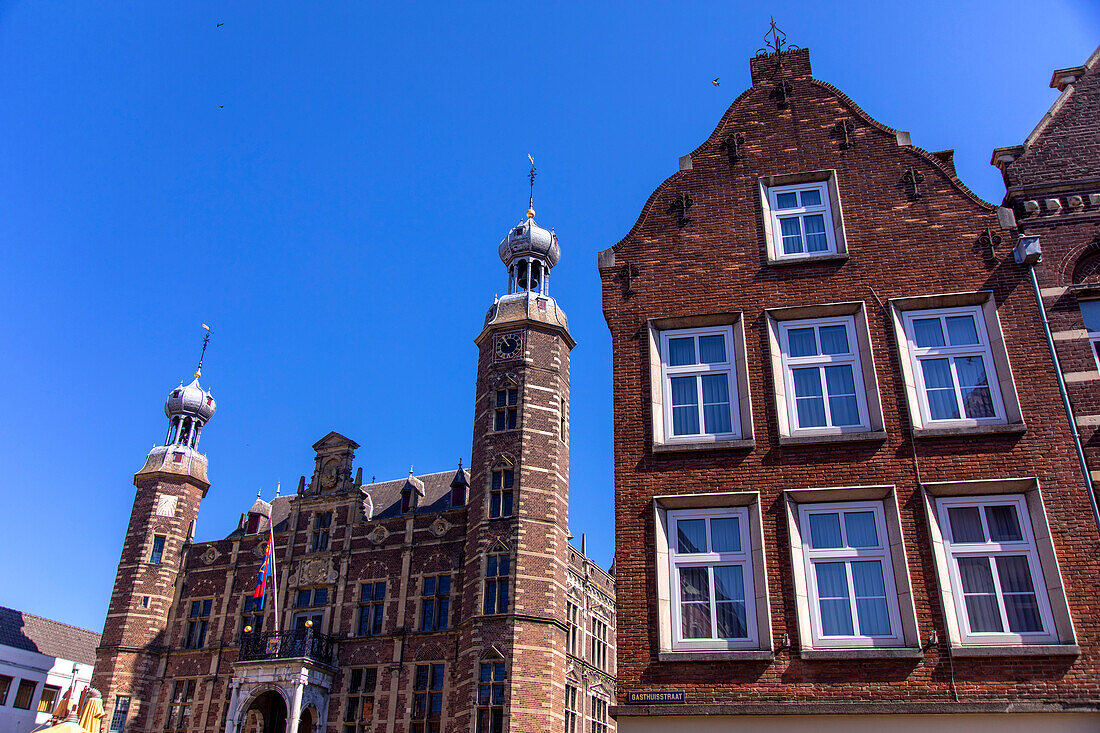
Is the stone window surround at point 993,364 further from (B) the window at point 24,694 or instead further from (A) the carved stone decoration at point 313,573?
(B) the window at point 24,694

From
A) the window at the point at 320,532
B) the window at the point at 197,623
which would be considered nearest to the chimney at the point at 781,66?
the window at the point at 320,532

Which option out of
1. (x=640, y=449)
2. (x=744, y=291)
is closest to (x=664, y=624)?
(x=640, y=449)

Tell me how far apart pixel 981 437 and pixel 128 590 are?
3869cm

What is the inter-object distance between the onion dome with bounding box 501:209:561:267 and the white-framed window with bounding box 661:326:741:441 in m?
24.8

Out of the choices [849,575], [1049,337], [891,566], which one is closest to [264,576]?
[849,575]

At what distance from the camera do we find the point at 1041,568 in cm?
1059

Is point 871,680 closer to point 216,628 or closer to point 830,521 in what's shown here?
point 830,521

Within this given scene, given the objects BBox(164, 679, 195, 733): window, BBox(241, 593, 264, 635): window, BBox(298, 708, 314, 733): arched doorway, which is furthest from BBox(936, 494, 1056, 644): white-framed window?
BBox(164, 679, 195, 733): window

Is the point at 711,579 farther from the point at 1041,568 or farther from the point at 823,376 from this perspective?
the point at 1041,568

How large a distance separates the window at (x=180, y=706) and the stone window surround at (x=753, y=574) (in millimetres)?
32291

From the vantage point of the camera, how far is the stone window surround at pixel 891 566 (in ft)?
34.5

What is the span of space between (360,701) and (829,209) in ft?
90.9

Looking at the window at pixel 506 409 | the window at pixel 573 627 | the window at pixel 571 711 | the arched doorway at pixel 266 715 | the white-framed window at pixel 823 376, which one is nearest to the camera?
the white-framed window at pixel 823 376

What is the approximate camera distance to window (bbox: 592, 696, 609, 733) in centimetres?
3588
